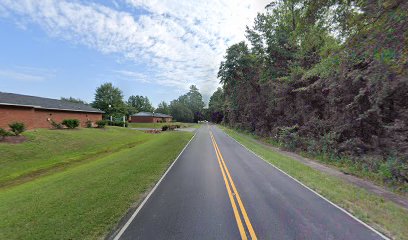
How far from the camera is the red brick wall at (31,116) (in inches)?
887

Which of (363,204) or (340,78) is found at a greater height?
(340,78)

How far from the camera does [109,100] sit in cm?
7244

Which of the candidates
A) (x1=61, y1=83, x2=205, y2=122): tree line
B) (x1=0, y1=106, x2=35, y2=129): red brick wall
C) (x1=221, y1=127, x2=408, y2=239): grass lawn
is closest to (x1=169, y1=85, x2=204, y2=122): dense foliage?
(x1=61, y1=83, x2=205, y2=122): tree line

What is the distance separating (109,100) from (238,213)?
74.4 m

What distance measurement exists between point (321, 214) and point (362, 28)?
5.47 m

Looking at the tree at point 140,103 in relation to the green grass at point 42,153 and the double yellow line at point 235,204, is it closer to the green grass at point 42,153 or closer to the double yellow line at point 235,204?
the green grass at point 42,153

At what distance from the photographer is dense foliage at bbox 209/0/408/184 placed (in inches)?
237

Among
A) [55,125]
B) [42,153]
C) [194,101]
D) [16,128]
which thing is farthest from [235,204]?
[194,101]

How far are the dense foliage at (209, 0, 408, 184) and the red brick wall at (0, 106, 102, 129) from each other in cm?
2677

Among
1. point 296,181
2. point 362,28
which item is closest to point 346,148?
point 296,181

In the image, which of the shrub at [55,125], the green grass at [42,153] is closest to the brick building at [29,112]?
the shrub at [55,125]

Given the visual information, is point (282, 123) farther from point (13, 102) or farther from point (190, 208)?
point (13, 102)

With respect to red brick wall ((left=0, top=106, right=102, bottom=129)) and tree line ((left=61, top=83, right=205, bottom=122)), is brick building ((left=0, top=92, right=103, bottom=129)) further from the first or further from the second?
tree line ((left=61, top=83, right=205, bottom=122))

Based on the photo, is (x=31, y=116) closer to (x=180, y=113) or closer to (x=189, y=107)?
(x=180, y=113)
